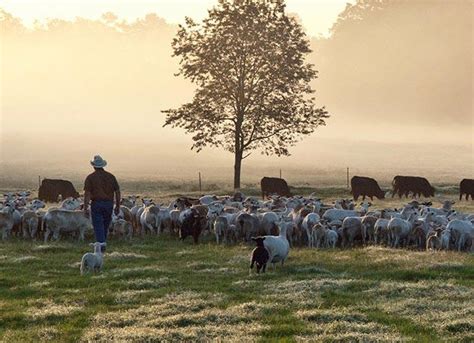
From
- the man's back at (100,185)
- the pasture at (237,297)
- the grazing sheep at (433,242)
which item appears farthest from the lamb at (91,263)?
the grazing sheep at (433,242)

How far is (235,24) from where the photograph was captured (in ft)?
193

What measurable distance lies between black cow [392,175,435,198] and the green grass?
3077 cm

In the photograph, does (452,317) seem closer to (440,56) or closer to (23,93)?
(440,56)

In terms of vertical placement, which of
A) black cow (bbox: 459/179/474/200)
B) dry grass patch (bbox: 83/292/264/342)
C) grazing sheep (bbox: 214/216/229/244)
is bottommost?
dry grass patch (bbox: 83/292/264/342)

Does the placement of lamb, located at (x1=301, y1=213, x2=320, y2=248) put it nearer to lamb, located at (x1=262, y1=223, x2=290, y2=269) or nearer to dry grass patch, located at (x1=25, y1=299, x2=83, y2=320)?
lamb, located at (x1=262, y1=223, x2=290, y2=269)

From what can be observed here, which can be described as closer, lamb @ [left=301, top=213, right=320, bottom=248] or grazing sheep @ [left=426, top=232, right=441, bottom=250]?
grazing sheep @ [left=426, top=232, right=441, bottom=250]

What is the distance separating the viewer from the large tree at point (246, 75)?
58500 millimetres

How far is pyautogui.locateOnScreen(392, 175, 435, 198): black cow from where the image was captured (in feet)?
181

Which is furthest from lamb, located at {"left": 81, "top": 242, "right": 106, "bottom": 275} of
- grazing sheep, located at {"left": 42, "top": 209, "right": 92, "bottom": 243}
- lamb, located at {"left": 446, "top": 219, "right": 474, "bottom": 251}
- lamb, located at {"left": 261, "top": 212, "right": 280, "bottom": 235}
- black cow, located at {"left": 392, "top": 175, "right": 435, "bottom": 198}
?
black cow, located at {"left": 392, "top": 175, "right": 435, "bottom": 198}

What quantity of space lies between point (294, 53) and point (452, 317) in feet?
148

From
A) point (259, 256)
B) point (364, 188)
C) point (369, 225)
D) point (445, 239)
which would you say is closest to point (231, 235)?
point (369, 225)

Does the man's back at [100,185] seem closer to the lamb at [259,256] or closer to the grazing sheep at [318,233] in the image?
the lamb at [259,256]

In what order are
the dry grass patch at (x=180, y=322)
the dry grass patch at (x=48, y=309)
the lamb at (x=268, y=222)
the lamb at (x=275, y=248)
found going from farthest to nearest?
the lamb at (x=268, y=222), the lamb at (x=275, y=248), the dry grass patch at (x=48, y=309), the dry grass patch at (x=180, y=322)

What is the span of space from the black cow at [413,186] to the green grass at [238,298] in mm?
30774
